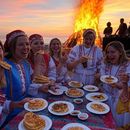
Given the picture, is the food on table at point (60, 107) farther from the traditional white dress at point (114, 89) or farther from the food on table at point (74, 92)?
the traditional white dress at point (114, 89)

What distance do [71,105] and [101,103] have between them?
0.55m

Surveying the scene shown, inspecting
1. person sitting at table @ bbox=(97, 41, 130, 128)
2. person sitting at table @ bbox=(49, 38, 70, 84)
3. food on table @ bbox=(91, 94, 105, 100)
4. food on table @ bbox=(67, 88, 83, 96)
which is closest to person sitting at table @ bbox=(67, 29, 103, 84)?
person sitting at table @ bbox=(49, 38, 70, 84)

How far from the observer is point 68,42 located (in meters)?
16.7

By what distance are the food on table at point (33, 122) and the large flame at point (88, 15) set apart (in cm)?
1404

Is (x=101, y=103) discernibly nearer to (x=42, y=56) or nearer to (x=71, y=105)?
(x=71, y=105)

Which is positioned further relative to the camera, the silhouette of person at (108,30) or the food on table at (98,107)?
the silhouette of person at (108,30)

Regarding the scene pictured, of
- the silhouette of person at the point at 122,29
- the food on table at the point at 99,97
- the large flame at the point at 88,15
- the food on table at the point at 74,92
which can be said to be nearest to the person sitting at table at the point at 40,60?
the food on table at the point at 74,92

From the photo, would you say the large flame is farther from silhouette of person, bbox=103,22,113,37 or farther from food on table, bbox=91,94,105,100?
food on table, bbox=91,94,105,100

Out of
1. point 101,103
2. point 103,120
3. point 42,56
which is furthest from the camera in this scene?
point 42,56

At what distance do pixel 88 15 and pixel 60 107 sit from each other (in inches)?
589

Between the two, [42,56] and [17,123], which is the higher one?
[42,56]

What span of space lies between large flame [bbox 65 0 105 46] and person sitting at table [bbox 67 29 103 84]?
1085 centimetres

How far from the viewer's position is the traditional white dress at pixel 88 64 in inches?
239

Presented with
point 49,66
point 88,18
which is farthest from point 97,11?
point 49,66
